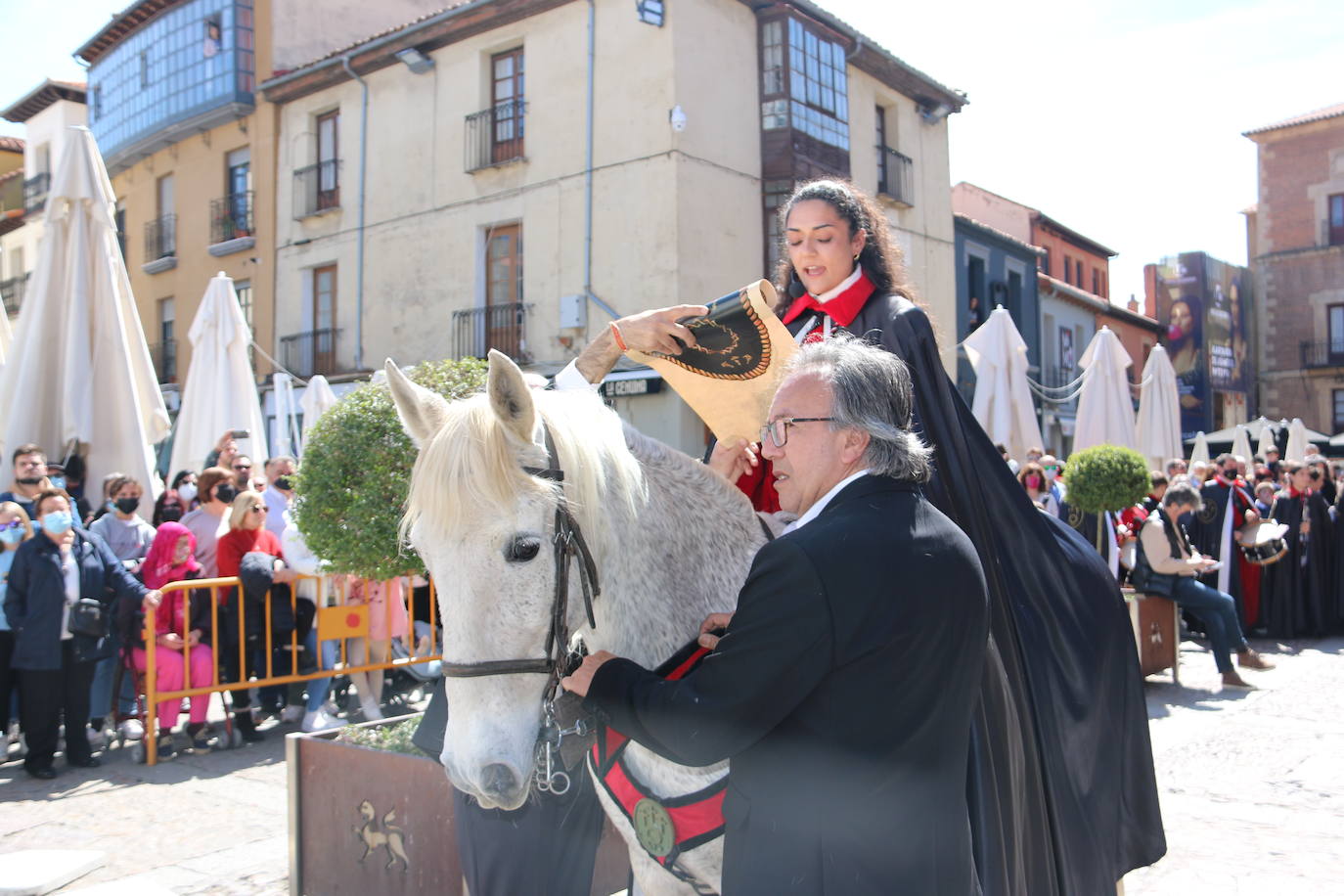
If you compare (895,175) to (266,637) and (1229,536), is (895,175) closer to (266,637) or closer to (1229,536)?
(1229,536)

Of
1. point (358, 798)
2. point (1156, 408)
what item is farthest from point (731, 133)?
point (358, 798)

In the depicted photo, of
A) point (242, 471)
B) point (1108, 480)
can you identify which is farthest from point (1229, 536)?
point (242, 471)

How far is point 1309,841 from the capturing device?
4.69 meters

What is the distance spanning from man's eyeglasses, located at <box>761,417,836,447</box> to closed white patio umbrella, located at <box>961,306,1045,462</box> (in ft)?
37.6

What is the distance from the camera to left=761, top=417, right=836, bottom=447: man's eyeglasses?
5.83ft

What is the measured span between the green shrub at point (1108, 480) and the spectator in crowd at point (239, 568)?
21.7 ft

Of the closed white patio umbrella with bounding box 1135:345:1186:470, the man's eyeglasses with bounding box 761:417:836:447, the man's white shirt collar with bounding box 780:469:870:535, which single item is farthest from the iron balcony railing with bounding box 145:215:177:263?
the man's white shirt collar with bounding box 780:469:870:535

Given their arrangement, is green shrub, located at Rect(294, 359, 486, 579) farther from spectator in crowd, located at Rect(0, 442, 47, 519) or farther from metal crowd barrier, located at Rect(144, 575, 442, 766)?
spectator in crowd, located at Rect(0, 442, 47, 519)

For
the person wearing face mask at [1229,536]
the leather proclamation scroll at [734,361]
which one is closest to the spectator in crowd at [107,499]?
the leather proclamation scroll at [734,361]

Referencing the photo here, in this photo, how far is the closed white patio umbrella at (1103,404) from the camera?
14.5 metres

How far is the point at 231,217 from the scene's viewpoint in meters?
21.5

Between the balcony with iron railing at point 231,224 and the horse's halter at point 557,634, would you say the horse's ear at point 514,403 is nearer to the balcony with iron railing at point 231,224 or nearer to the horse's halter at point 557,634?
the horse's halter at point 557,634

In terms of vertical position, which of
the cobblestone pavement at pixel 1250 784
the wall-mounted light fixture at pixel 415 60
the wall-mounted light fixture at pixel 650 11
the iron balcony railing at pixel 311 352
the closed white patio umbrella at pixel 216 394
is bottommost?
the cobblestone pavement at pixel 1250 784

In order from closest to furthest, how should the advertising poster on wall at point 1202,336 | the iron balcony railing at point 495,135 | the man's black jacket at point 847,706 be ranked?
1. the man's black jacket at point 847,706
2. the iron balcony railing at point 495,135
3. the advertising poster on wall at point 1202,336
